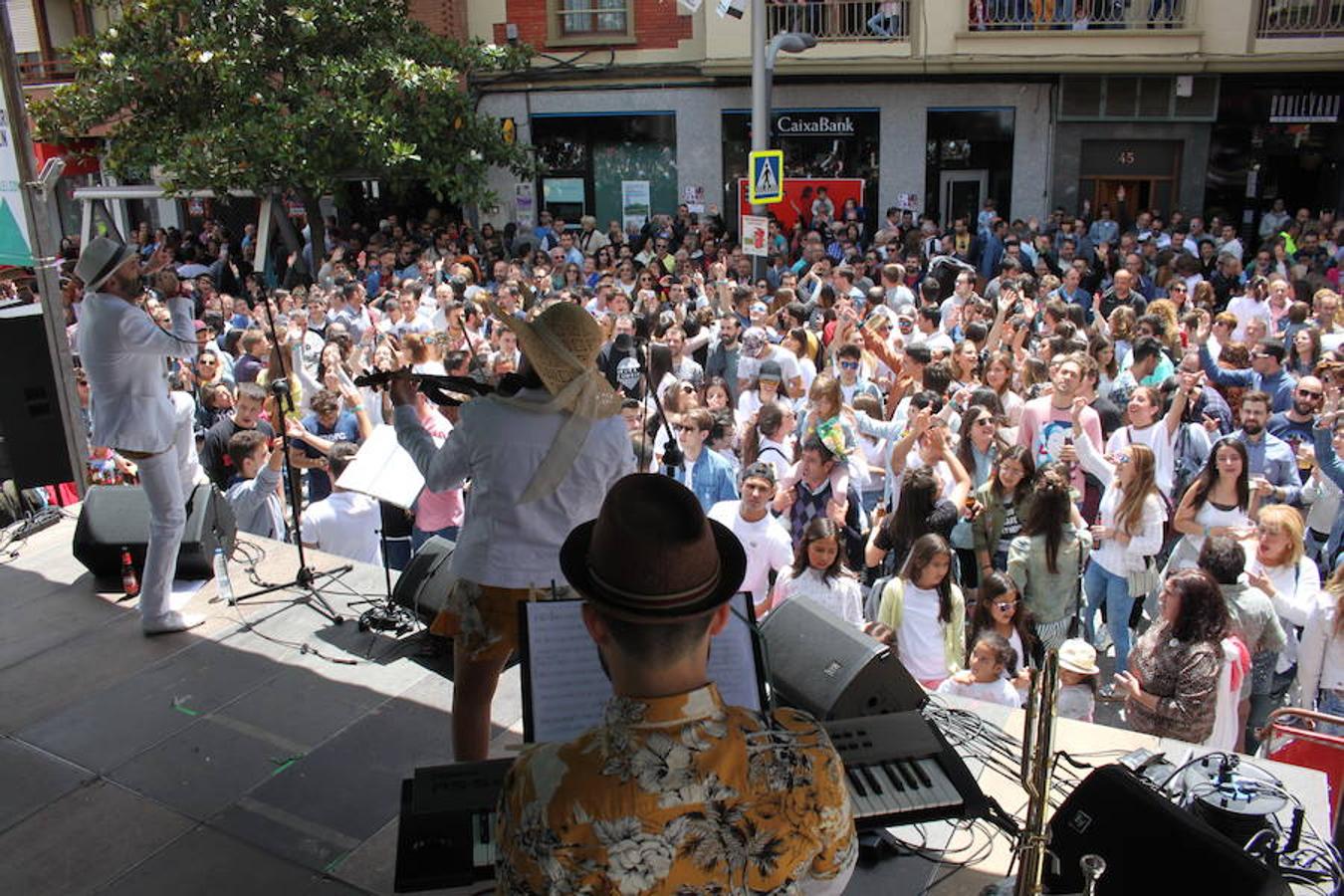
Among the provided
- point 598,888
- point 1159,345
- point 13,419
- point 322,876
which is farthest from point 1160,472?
point 13,419

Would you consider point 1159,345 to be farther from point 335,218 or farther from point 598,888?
point 335,218

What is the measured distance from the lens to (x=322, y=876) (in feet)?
10.7

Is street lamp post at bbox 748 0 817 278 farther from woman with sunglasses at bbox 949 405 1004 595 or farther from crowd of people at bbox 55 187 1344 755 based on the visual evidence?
woman with sunglasses at bbox 949 405 1004 595

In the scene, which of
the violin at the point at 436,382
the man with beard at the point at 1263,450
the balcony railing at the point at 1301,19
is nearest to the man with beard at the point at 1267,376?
the man with beard at the point at 1263,450

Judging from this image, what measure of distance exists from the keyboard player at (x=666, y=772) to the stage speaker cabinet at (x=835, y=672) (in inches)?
55.7

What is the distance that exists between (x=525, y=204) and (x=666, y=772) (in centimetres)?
1900

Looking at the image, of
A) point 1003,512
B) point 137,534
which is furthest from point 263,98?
point 1003,512

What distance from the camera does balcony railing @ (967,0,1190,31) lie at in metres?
17.1

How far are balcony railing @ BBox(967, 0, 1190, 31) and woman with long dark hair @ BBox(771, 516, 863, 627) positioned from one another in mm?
14703

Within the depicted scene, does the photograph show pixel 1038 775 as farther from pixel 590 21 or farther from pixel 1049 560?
pixel 590 21

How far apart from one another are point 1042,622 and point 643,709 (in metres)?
4.17

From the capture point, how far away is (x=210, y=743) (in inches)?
156

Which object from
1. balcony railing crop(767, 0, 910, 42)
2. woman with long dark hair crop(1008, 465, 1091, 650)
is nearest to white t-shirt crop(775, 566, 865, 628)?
woman with long dark hair crop(1008, 465, 1091, 650)

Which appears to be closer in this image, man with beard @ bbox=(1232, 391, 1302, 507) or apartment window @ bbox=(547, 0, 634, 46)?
man with beard @ bbox=(1232, 391, 1302, 507)
